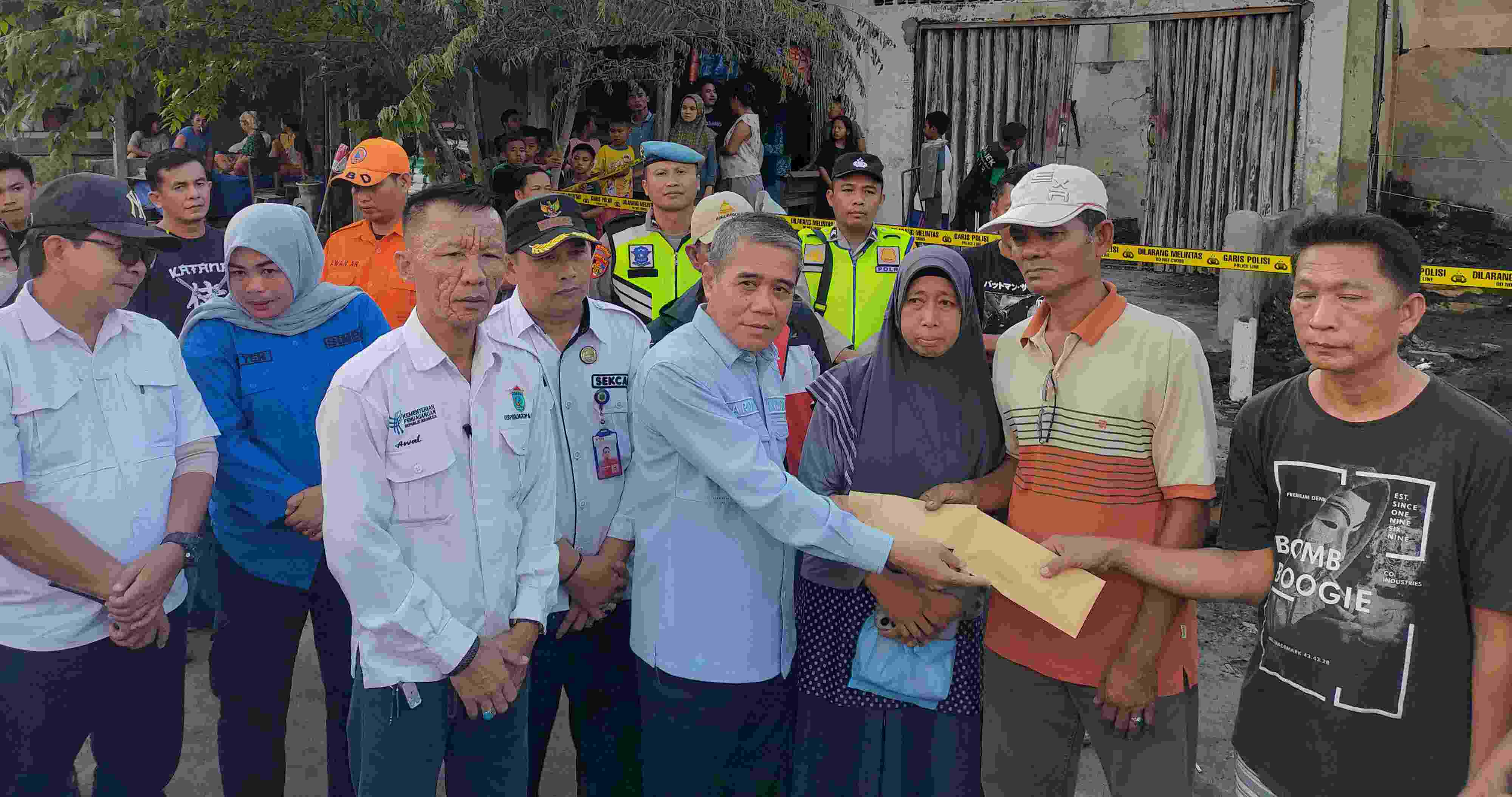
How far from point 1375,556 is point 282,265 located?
A: 294 centimetres

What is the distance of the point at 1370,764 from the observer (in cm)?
213

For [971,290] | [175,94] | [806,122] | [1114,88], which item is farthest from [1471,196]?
[175,94]

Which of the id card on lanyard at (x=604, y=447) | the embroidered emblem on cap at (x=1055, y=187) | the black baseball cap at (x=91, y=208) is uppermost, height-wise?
the embroidered emblem on cap at (x=1055, y=187)

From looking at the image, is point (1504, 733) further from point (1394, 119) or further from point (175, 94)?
point (1394, 119)

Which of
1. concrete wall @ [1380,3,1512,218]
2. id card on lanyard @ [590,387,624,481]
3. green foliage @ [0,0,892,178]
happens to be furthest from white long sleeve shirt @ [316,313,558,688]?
concrete wall @ [1380,3,1512,218]

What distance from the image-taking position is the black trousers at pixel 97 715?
8.79 ft

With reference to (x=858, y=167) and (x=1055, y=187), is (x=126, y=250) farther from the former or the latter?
(x=858, y=167)

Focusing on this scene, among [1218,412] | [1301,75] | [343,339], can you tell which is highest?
[1301,75]

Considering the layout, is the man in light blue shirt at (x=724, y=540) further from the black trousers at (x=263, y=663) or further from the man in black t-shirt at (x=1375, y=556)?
the black trousers at (x=263, y=663)

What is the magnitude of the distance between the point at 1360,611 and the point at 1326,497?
0.75 feet

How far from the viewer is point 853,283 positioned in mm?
5043

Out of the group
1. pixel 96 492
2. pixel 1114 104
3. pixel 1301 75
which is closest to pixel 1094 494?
pixel 96 492

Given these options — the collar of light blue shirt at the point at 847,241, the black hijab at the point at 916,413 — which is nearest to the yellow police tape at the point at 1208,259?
the collar of light blue shirt at the point at 847,241

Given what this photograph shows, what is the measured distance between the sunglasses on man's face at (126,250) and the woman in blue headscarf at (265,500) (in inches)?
14.1
